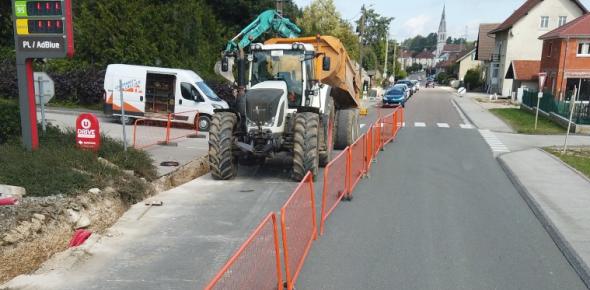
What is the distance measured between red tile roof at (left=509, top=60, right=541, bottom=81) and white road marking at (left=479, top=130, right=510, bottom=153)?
2934 centimetres

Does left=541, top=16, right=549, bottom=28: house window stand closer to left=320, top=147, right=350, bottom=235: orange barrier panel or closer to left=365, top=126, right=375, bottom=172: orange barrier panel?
left=365, top=126, right=375, bottom=172: orange barrier panel

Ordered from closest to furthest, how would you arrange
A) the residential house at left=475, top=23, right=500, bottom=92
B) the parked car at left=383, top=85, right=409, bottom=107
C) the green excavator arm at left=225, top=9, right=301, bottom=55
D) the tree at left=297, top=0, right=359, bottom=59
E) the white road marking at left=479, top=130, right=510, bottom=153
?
the green excavator arm at left=225, top=9, right=301, bottom=55 → the white road marking at left=479, top=130, right=510, bottom=153 → the parked car at left=383, top=85, right=409, bottom=107 → the tree at left=297, top=0, right=359, bottom=59 → the residential house at left=475, top=23, right=500, bottom=92

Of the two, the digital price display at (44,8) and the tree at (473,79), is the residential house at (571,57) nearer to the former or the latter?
the tree at (473,79)

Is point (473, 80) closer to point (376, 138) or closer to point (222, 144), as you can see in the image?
point (376, 138)

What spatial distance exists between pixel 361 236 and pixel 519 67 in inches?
1847

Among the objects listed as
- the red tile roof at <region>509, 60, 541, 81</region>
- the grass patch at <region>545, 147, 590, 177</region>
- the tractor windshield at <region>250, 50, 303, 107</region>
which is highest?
the red tile roof at <region>509, 60, 541, 81</region>

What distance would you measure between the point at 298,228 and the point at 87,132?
19.2ft

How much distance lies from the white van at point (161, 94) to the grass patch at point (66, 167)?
788 centimetres

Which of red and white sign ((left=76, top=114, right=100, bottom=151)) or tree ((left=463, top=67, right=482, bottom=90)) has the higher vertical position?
tree ((left=463, top=67, right=482, bottom=90))

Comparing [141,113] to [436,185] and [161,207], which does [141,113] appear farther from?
[436,185]

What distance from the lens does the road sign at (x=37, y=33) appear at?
9422 mm

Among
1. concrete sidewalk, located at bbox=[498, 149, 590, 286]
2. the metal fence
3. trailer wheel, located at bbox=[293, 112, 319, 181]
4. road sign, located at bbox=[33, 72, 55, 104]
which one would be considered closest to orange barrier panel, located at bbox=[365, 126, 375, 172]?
trailer wheel, located at bbox=[293, 112, 319, 181]

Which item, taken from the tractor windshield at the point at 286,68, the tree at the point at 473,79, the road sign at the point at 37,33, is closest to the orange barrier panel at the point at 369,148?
the tractor windshield at the point at 286,68

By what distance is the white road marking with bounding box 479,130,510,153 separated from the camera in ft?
54.1
